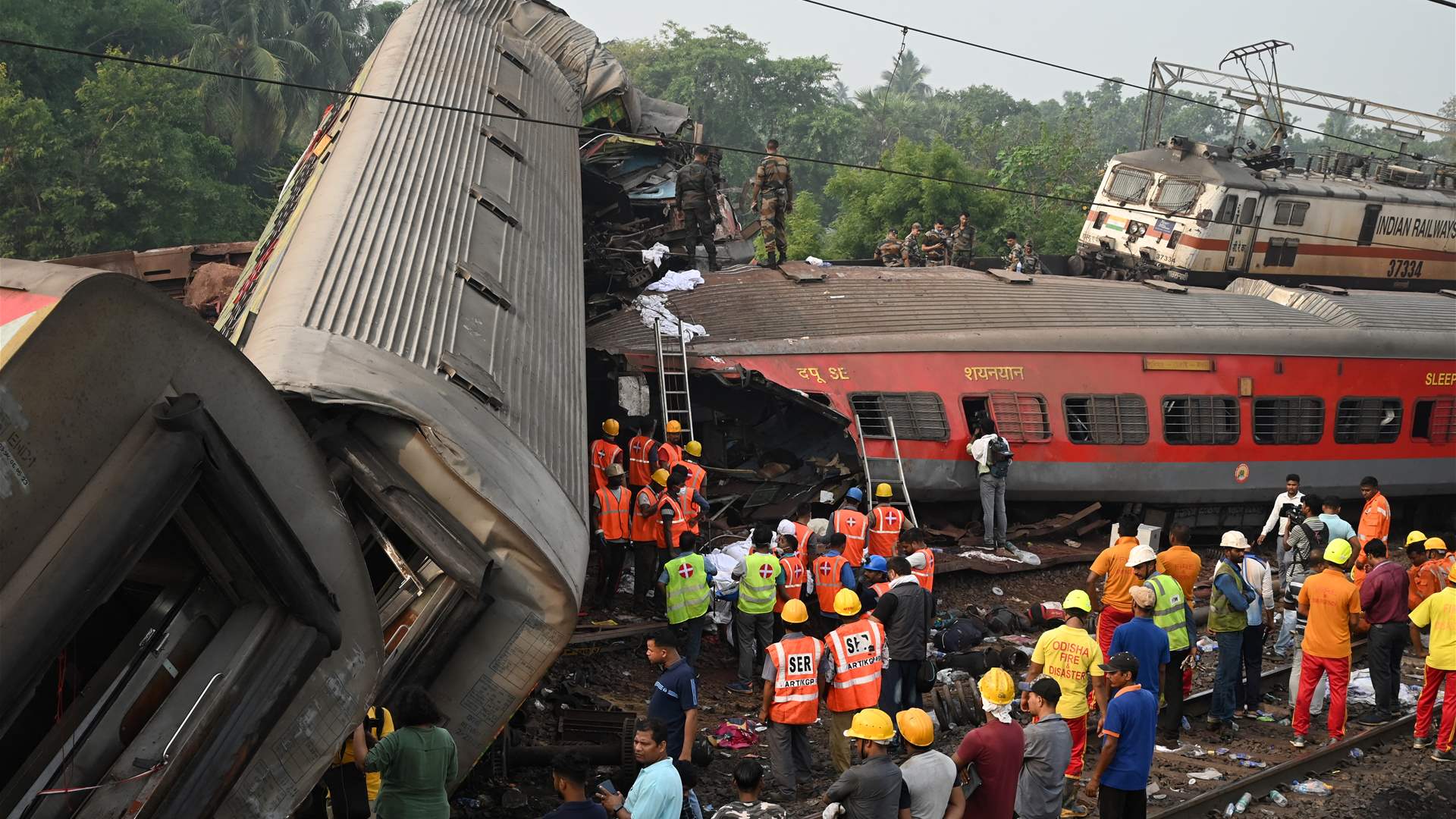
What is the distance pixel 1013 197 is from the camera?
39250 millimetres

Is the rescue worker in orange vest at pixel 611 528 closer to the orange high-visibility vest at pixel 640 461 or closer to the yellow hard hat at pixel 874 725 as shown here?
the orange high-visibility vest at pixel 640 461

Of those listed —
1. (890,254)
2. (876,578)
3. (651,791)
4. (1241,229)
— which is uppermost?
(1241,229)

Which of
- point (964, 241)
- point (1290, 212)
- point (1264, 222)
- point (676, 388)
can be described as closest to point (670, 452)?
point (676, 388)

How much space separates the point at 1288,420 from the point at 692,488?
9385 millimetres

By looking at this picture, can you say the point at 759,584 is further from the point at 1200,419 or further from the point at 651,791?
the point at 1200,419

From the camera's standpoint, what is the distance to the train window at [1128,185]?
24078 millimetres

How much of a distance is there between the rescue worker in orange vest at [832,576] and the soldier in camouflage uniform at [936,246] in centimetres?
1442

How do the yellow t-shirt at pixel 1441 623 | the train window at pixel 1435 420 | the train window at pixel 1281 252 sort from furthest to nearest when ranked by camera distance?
1. the train window at pixel 1281 252
2. the train window at pixel 1435 420
3. the yellow t-shirt at pixel 1441 623

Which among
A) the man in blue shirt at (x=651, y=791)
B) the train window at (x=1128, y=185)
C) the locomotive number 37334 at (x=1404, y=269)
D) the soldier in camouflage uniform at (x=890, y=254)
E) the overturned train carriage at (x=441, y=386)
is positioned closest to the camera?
the overturned train carriage at (x=441, y=386)

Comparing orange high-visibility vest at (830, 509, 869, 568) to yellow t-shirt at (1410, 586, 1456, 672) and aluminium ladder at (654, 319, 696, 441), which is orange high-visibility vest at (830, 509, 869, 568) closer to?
aluminium ladder at (654, 319, 696, 441)

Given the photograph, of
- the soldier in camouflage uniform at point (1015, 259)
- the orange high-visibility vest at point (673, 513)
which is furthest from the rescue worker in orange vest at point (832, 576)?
the soldier in camouflage uniform at point (1015, 259)

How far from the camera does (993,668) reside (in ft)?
24.8


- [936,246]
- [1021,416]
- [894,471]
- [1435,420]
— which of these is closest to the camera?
[894,471]

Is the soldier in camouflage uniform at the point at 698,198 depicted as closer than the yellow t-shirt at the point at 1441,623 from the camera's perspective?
No
